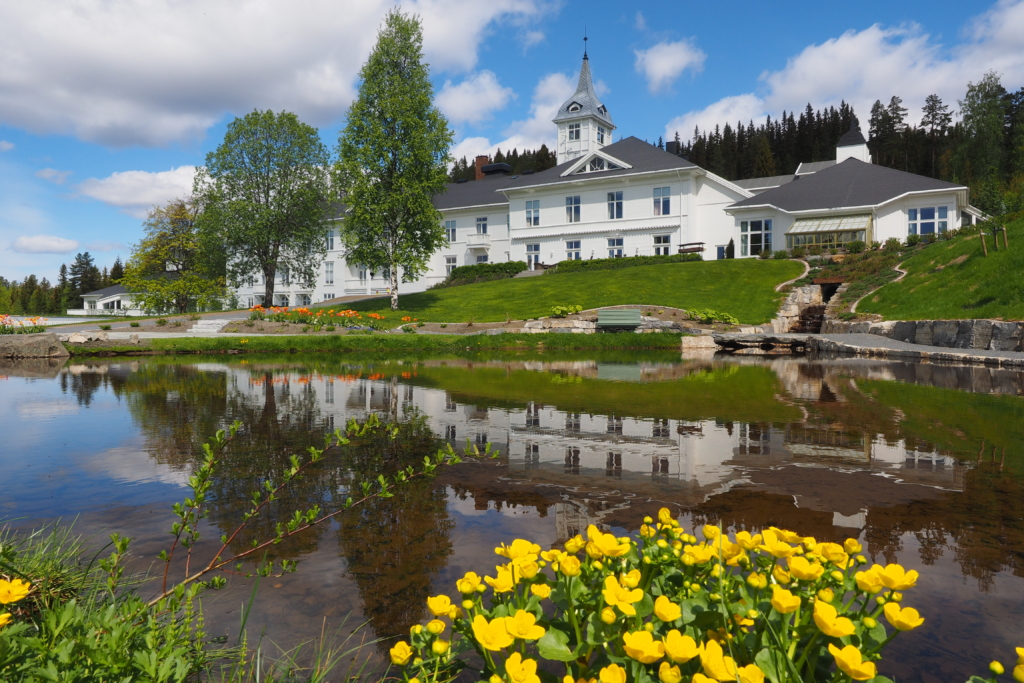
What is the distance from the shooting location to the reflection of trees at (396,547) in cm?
274

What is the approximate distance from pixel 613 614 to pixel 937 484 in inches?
174

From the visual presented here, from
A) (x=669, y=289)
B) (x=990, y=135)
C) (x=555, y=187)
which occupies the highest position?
(x=990, y=135)

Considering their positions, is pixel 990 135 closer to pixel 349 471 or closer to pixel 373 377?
pixel 373 377

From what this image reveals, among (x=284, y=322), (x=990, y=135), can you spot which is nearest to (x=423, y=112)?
(x=284, y=322)

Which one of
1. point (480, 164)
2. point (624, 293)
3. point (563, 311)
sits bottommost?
point (563, 311)

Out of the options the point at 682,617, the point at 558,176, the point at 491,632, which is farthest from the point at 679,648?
the point at 558,176

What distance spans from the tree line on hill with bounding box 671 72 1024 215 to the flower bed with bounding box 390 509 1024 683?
74964mm

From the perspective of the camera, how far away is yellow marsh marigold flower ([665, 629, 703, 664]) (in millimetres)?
1378

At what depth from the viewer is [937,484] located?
4.69 metres

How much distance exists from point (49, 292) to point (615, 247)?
84.0 meters

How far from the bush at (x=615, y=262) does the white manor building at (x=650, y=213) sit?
2457 millimetres

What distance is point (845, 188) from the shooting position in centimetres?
4216

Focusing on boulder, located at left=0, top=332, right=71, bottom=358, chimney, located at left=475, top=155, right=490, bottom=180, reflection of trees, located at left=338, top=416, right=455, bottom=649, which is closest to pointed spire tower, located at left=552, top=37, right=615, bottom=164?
chimney, located at left=475, top=155, right=490, bottom=180

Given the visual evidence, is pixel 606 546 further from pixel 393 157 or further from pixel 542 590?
pixel 393 157
